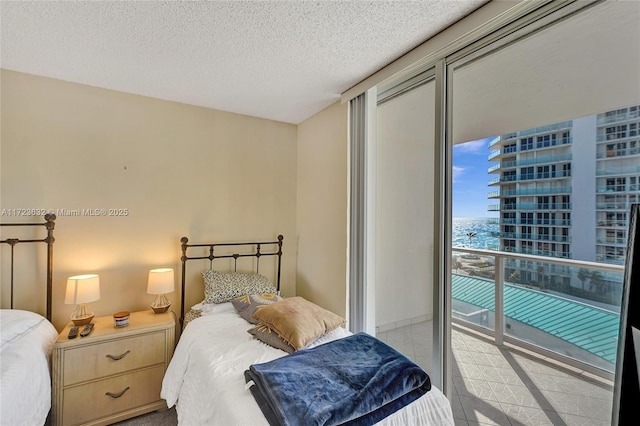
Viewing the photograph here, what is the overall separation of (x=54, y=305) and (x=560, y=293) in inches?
136

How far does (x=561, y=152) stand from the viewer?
1.32m

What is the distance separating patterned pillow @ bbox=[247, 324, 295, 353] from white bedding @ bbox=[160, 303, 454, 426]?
3 cm

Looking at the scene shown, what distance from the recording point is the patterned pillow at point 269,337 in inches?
69.0

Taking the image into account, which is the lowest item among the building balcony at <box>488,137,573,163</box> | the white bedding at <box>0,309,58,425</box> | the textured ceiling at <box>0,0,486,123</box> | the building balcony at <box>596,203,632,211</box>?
the white bedding at <box>0,309,58,425</box>

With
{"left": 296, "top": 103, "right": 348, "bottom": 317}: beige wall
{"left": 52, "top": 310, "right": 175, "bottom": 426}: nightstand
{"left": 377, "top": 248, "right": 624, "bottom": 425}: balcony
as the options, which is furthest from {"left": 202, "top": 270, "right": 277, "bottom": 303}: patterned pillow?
{"left": 377, "top": 248, "right": 624, "bottom": 425}: balcony

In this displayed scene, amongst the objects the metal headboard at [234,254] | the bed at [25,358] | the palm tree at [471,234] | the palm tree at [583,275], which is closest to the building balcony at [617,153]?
the palm tree at [583,275]

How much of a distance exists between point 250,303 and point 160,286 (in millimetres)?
772

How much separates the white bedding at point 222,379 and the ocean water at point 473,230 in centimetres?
83

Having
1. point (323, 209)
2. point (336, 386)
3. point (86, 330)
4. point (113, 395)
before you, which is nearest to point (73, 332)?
point (86, 330)

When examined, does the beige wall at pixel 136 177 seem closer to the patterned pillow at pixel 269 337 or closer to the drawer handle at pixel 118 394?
the drawer handle at pixel 118 394

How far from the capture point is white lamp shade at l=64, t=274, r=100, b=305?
2025 mm

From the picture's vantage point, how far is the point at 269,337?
6.09 feet

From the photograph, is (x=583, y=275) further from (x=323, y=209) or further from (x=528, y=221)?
(x=323, y=209)

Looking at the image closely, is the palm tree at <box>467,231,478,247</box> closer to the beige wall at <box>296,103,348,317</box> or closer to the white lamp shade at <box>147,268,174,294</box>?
the beige wall at <box>296,103,348,317</box>
